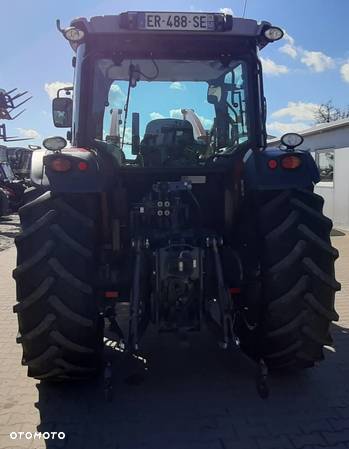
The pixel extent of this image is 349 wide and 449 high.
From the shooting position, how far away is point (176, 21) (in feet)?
11.9

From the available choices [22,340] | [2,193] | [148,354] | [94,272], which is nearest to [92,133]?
[94,272]

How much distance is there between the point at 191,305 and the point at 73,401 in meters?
1.05

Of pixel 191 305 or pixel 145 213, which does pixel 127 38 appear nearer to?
pixel 145 213

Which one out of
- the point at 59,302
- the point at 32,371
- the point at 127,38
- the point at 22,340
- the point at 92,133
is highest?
the point at 127,38

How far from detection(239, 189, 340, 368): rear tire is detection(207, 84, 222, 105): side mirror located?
1.11 meters

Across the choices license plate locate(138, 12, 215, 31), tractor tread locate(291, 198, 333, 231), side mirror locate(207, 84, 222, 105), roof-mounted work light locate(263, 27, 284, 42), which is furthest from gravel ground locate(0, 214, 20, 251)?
tractor tread locate(291, 198, 333, 231)

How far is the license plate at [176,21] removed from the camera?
3.62 m

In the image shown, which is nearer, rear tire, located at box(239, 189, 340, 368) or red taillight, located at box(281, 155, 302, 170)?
rear tire, located at box(239, 189, 340, 368)

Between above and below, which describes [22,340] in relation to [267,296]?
below

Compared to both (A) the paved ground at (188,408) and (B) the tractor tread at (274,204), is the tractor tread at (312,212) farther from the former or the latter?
→ (A) the paved ground at (188,408)

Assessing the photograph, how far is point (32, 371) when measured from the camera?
339cm

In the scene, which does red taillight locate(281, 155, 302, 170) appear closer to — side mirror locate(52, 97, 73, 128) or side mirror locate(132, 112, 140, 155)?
side mirror locate(132, 112, 140, 155)

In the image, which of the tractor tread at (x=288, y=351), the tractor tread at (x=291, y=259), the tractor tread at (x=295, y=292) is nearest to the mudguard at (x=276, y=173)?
the tractor tread at (x=291, y=259)

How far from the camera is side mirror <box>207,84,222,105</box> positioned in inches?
163
